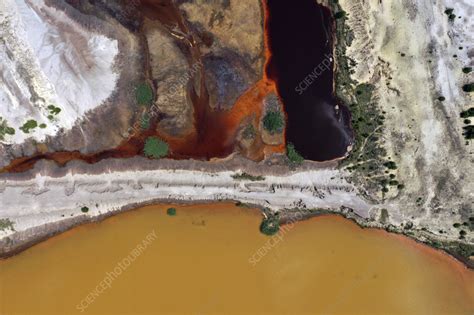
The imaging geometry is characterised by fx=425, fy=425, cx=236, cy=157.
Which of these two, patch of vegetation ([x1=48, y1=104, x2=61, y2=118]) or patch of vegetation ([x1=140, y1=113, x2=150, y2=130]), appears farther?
patch of vegetation ([x1=140, y1=113, x2=150, y2=130])

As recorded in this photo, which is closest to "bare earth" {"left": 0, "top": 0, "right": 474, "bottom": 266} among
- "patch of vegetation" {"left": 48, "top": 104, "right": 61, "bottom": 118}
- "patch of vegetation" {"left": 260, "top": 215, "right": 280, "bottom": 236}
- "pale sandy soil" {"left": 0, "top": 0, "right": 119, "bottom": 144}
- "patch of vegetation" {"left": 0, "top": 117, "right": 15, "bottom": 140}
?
"patch of vegetation" {"left": 260, "top": 215, "right": 280, "bottom": 236}

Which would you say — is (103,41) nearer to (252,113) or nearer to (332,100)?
(252,113)

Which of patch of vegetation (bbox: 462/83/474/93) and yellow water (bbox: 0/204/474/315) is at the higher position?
patch of vegetation (bbox: 462/83/474/93)

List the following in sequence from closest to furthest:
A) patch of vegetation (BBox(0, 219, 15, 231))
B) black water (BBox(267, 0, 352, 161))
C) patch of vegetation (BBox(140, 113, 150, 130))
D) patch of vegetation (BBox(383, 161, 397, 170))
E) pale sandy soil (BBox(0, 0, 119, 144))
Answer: pale sandy soil (BBox(0, 0, 119, 144)), patch of vegetation (BBox(0, 219, 15, 231)), patch of vegetation (BBox(140, 113, 150, 130)), patch of vegetation (BBox(383, 161, 397, 170)), black water (BBox(267, 0, 352, 161))

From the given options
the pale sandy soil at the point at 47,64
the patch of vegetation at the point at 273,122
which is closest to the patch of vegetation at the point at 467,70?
the patch of vegetation at the point at 273,122

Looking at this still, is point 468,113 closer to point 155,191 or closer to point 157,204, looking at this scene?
point 155,191

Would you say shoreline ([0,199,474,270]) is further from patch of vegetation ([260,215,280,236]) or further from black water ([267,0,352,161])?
black water ([267,0,352,161])

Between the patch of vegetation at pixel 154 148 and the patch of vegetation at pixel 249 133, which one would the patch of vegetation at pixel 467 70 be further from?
the patch of vegetation at pixel 154 148
